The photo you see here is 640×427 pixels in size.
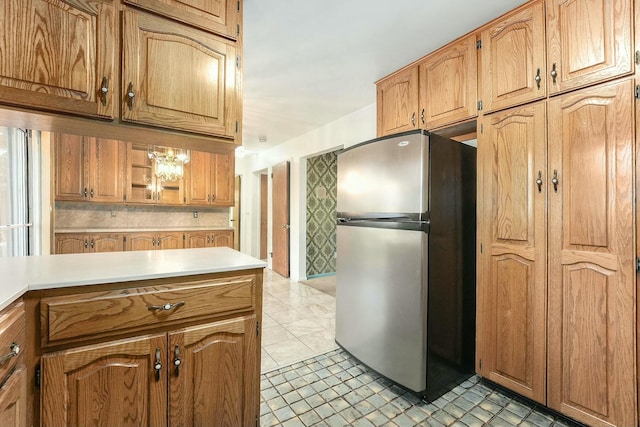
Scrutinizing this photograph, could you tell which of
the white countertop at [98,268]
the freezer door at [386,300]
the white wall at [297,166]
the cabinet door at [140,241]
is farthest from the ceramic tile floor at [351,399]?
the cabinet door at [140,241]

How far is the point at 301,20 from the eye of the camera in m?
1.89

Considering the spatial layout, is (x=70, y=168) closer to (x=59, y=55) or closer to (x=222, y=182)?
(x=222, y=182)

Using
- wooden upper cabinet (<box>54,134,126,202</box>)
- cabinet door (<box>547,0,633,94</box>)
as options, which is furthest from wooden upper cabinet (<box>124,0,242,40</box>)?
wooden upper cabinet (<box>54,134,126,202</box>)

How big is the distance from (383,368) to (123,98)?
2.11 m

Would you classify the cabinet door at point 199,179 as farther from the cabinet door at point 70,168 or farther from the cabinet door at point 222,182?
the cabinet door at point 70,168

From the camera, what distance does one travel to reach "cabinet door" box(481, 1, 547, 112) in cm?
166

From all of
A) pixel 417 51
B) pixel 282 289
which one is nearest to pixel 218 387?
pixel 417 51

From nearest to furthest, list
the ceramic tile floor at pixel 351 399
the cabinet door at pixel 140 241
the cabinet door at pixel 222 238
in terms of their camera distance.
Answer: the ceramic tile floor at pixel 351 399 < the cabinet door at pixel 140 241 < the cabinet door at pixel 222 238

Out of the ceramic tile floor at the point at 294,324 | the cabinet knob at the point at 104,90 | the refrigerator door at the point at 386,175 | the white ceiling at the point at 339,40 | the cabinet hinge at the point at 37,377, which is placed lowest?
the ceramic tile floor at the point at 294,324

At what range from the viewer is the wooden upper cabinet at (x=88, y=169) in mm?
3479

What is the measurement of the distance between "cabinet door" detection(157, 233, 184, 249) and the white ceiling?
2.22 meters

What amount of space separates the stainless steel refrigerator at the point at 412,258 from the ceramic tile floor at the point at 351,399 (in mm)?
109

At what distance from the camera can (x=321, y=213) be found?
5.20 metres

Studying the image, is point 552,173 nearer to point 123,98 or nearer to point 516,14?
point 516,14
